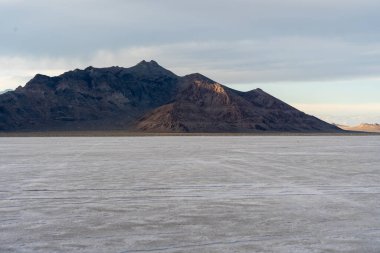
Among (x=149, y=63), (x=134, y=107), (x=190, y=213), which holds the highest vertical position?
(x=149, y=63)

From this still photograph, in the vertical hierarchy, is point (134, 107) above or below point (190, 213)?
above

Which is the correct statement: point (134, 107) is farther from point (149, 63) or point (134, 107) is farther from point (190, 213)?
point (190, 213)

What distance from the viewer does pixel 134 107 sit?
537 feet

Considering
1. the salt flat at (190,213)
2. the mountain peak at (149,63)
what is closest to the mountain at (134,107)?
the mountain peak at (149,63)

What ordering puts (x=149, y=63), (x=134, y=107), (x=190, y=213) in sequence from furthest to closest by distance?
1. (x=149, y=63)
2. (x=134, y=107)
3. (x=190, y=213)

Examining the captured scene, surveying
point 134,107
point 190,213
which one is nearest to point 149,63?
point 134,107

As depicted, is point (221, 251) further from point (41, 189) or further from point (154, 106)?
point (154, 106)

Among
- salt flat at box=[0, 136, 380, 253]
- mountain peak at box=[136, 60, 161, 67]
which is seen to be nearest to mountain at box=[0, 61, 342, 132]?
mountain peak at box=[136, 60, 161, 67]

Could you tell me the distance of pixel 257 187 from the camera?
16.1 metres

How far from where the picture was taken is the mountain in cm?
14175

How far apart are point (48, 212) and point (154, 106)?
156 meters

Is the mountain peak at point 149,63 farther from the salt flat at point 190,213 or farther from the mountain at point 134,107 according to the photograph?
the salt flat at point 190,213

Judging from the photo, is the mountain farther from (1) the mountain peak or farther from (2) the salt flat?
(2) the salt flat

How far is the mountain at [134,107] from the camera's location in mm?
141750
